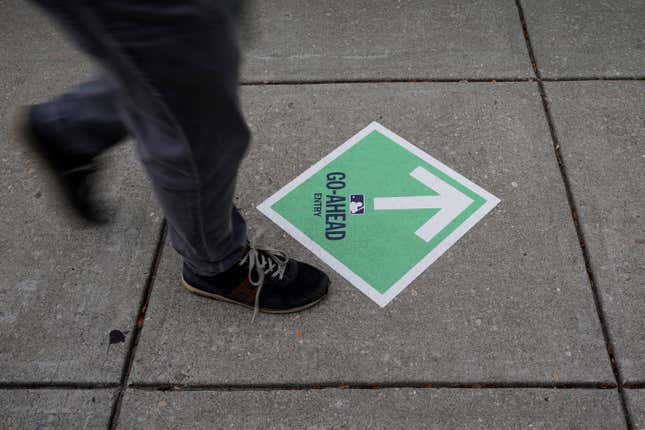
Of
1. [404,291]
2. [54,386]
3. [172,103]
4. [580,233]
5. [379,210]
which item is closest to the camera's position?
[172,103]

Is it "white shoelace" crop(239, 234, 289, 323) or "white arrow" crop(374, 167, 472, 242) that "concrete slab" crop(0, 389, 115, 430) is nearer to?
"white shoelace" crop(239, 234, 289, 323)

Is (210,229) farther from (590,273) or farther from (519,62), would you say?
(519,62)

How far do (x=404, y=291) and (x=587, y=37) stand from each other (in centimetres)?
187

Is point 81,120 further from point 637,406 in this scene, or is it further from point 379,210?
point 637,406

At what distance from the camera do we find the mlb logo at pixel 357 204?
219 cm

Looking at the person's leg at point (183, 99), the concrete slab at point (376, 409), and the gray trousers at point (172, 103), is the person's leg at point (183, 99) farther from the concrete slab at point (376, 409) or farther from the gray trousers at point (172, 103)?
the concrete slab at point (376, 409)

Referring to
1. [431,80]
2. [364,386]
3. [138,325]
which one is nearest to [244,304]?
[138,325]

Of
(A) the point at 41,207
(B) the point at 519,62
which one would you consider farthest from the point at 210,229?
(B) the point at 519,62

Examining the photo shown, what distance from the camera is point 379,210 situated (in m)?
2.20

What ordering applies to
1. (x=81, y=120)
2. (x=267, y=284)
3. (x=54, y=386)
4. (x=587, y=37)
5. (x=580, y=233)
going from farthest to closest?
(x=587, y=37)
(x=580, y=233)
(x=267, y=284)
(x=54, y=386)
(x=81, y=120)

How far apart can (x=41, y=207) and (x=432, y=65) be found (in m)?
1.94

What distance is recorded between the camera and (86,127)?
1.65m

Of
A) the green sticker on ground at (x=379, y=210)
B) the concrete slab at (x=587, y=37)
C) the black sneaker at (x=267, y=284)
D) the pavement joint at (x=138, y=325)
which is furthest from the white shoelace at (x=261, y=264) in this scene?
the concrete slab at (x=587, y=37)

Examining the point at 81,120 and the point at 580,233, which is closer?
the point at 81,120
